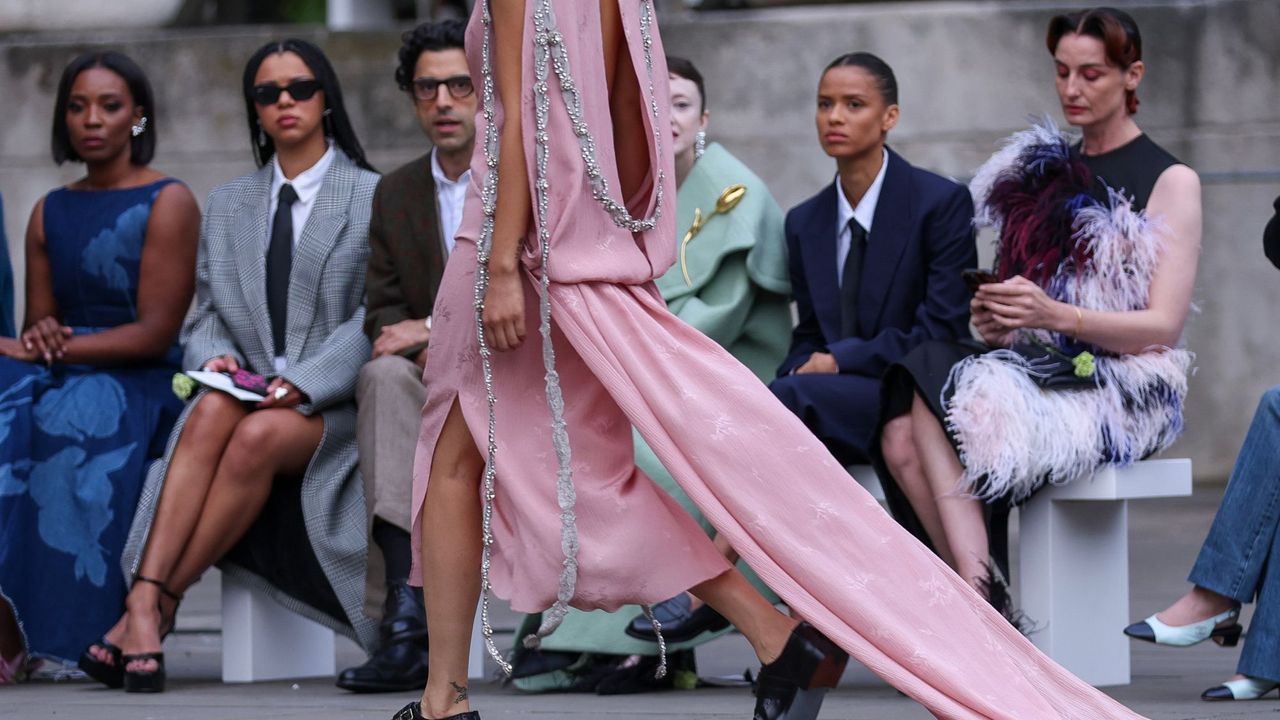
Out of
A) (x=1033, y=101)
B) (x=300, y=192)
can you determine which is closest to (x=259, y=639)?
(x=300, y=192)

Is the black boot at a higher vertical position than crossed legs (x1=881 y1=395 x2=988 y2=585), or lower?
lower

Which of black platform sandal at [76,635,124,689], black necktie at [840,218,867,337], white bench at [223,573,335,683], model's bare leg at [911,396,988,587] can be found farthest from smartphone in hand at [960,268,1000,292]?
black platform sandal at [76,635,124,689]

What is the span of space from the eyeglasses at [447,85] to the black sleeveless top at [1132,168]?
1.75 metres

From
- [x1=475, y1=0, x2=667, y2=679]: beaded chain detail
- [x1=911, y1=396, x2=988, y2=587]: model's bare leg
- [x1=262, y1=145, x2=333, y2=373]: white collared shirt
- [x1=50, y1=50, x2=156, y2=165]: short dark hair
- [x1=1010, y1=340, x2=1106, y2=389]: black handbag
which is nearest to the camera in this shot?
[x1=475, y1=0, x2=667, y2=679]: beaded chain detail

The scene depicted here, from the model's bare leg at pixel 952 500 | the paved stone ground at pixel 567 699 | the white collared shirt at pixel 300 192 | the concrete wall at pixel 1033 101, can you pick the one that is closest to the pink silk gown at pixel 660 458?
the paved stone ground at pixel 567 699

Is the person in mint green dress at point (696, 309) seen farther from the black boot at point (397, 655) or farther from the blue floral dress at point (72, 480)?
the blue floral dress at point (72, 480)

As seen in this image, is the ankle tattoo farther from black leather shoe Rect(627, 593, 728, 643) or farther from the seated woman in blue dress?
the seated woman in blue dress

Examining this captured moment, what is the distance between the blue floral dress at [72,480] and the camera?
230 inches

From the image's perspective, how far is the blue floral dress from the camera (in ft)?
19.1

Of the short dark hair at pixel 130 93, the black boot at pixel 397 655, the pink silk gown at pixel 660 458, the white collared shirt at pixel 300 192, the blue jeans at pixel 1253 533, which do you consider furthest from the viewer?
the short dark hair at pixel 130 93

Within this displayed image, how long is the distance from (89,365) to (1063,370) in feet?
9.29

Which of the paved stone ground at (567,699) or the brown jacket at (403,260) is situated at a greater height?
the brown jacket at (403,260)

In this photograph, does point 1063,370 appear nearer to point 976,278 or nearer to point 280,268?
point 976,278

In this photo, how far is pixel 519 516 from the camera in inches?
156
